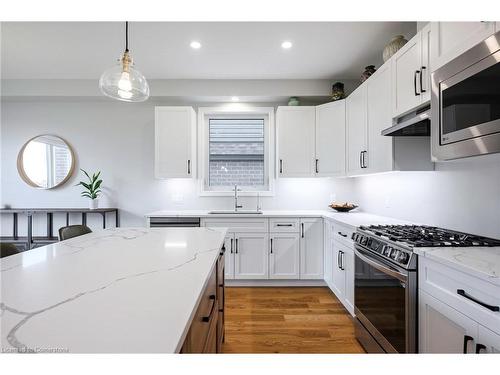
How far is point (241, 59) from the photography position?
2.98 metres

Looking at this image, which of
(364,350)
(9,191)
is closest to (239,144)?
(364,350)

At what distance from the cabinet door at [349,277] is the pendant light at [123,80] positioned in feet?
7.35

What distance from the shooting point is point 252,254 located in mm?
3256

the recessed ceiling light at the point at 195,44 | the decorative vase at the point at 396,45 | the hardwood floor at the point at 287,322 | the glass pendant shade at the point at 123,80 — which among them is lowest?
the hardwood floor at the point at 287,322

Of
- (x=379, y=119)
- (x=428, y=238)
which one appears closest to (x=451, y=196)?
(x=428, y=238)

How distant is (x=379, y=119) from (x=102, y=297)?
253 cm

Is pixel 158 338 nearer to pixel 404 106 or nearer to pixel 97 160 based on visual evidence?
pixel 404 106

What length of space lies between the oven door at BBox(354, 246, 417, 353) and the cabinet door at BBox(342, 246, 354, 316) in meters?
0.30

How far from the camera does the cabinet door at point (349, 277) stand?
241 centimetres

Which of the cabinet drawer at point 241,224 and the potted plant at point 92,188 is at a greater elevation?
the potted plant at point 92,188

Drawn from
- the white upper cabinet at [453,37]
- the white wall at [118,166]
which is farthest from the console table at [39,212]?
the white upper cabinet at [453,37]

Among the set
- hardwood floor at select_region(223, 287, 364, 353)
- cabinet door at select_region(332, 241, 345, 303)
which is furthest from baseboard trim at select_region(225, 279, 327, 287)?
cabinet door at select_region(332, 241, 345, 303)

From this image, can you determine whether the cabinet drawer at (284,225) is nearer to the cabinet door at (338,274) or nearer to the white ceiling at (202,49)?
the cabinet door at (338,274)
